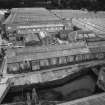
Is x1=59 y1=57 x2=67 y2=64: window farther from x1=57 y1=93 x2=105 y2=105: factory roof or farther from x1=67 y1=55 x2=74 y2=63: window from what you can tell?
x1=57 y1=93 x2=105 y2=105: factory roof

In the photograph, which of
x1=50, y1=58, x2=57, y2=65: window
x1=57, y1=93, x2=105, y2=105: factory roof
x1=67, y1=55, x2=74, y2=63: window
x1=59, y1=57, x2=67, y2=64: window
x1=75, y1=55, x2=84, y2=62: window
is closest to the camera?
x1=57, y1=93, x2=105, y2=105: factory roof

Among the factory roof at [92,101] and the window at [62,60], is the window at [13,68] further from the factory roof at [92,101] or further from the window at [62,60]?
the factory roof at [92,101]

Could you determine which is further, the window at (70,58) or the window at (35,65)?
the window at (70,58)

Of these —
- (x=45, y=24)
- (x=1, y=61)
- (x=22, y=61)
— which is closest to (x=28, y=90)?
(x=22, y=61)

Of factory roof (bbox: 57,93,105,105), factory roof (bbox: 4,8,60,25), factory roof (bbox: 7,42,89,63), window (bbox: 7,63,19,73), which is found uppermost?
factory roof (bbox: 4,8,60,25)

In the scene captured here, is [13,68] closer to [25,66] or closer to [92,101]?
[25,66]

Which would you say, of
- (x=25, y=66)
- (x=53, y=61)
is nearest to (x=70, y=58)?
(x=53, y=61)

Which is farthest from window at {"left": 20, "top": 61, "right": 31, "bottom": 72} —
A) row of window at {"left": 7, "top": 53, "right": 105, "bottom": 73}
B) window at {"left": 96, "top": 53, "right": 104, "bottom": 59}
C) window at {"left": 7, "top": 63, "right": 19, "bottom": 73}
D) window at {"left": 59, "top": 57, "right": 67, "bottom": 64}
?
window at {"left": 96, "top": 53, "right": 104, "bottom": 59}

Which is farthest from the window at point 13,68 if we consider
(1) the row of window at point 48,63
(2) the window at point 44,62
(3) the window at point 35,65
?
(2) the window at point 44,62
